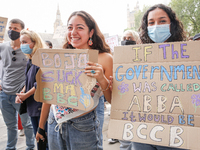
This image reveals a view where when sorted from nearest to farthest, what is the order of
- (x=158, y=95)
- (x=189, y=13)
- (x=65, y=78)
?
(x=158, y=95) → (x=65, y=78) → (x=189, y=13)

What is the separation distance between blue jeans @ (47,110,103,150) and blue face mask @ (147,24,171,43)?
0.75 meters

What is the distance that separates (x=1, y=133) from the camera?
3297mm

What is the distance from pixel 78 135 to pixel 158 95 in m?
0.63

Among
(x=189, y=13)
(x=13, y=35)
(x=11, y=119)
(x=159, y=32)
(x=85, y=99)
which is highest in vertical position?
(x=189, y=13)

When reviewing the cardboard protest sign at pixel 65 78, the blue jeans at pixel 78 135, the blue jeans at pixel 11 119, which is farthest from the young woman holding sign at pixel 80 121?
the blue jeans at pixel 11 119

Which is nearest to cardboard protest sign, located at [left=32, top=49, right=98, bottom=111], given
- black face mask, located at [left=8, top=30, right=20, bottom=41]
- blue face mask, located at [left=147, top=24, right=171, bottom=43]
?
blue face mask, located at [left=147, top=24, right=171, bottom=43]

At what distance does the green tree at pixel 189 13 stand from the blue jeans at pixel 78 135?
18698mm

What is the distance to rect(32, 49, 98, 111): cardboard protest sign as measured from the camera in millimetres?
1035

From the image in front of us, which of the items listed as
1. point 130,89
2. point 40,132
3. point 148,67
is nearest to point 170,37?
point 148,67

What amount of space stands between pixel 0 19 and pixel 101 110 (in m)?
3.29

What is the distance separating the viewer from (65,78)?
1.11 meters

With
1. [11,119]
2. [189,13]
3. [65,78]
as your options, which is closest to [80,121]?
[65,78]

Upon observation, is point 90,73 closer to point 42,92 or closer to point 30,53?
point 42,92

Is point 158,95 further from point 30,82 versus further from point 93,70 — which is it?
point 30,82
